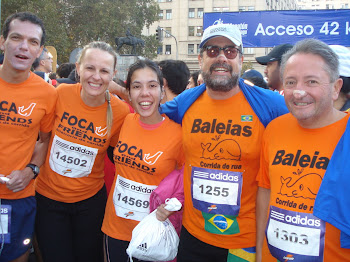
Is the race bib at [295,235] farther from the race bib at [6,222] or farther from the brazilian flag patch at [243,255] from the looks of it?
the race bib at [6,222]

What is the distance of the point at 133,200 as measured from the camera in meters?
2.61

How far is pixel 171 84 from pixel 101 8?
23195mm

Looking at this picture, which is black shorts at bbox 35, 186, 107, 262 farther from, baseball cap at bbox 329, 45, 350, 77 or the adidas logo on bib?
baseball cap at bbox 329, 45, 350, 77

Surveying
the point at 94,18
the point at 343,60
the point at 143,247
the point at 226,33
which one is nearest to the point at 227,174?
the point at 143,247

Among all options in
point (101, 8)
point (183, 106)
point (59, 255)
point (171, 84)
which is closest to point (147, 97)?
point (183, 106)

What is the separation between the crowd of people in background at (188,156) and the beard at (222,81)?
1 centimetres

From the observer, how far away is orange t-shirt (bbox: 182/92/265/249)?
7.46 feet

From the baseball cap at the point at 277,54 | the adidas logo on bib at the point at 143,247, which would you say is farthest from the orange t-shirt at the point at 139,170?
the baseball cap at the point at 277,54

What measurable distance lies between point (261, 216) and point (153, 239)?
804 millimetres

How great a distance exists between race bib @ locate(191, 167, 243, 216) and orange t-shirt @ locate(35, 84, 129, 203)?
1.08m

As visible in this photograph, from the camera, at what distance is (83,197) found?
2918 millimetres

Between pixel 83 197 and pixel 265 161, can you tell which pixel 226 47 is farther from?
pixel 83 197

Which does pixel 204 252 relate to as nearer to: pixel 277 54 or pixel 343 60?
pixel 343 60

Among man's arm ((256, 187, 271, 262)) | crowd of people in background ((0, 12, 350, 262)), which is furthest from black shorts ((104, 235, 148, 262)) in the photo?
man's arm ((256, 187, 271, 262))
